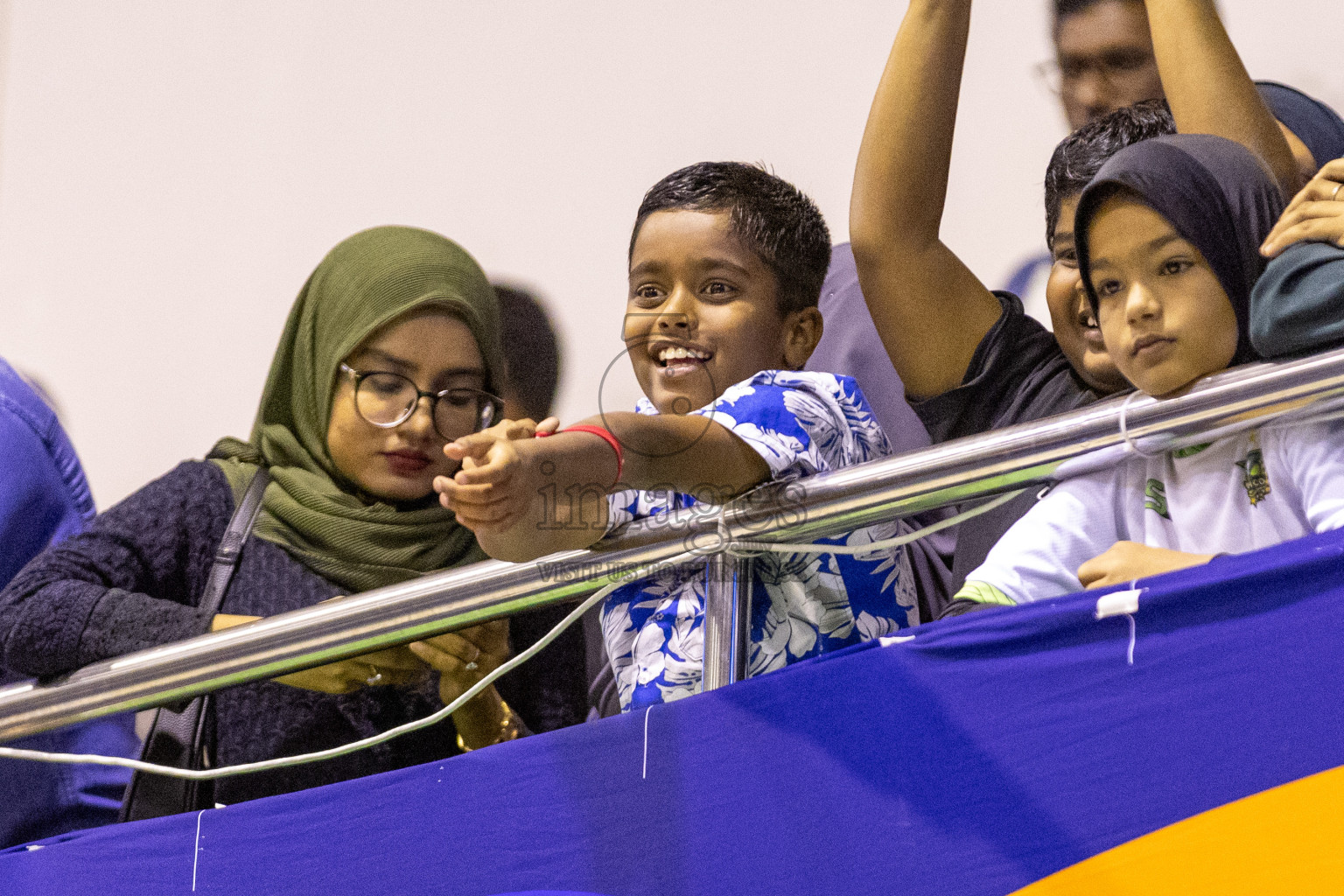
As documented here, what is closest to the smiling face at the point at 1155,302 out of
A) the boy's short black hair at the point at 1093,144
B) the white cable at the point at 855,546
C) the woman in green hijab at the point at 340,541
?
the white cable at the point at 855,546

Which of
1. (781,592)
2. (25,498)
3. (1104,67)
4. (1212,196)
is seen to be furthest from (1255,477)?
(25,498)

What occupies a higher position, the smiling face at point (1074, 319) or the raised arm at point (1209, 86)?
the raised arm at point (1209, 86)

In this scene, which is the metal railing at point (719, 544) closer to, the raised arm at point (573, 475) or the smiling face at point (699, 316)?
the raised arm at point (573, 475)

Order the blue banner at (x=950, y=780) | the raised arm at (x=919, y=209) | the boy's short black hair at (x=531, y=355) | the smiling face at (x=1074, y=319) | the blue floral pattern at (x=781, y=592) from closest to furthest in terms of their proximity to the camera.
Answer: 1. the blue banner at (x=950, y=780)
2. the blue floral pattern at (x=781, y=592)
3. the smiling face at (x=1074, y=319)
4. the raised arm at (x=919, y=209)
5. the boy's short black hair at (x=531, y=355)

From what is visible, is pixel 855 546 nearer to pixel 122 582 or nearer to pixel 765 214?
pixel 765 214

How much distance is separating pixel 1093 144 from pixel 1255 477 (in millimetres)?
449

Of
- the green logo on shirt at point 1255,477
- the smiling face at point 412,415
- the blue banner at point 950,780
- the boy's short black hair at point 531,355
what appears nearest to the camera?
the blue banner at point 950,780

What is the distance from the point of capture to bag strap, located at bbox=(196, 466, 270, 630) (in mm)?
1240

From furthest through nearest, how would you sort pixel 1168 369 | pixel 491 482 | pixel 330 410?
1. pixel 330 410
2. pixel 1168 369
3. pixel 491 482

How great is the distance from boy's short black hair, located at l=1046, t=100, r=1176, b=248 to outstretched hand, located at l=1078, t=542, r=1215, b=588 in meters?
0.43

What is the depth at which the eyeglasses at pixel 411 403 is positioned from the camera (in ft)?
4.35

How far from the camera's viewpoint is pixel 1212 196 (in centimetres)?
88

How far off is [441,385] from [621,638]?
44 cm

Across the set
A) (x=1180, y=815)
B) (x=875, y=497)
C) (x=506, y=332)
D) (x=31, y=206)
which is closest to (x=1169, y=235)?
(x=875, y=497)
